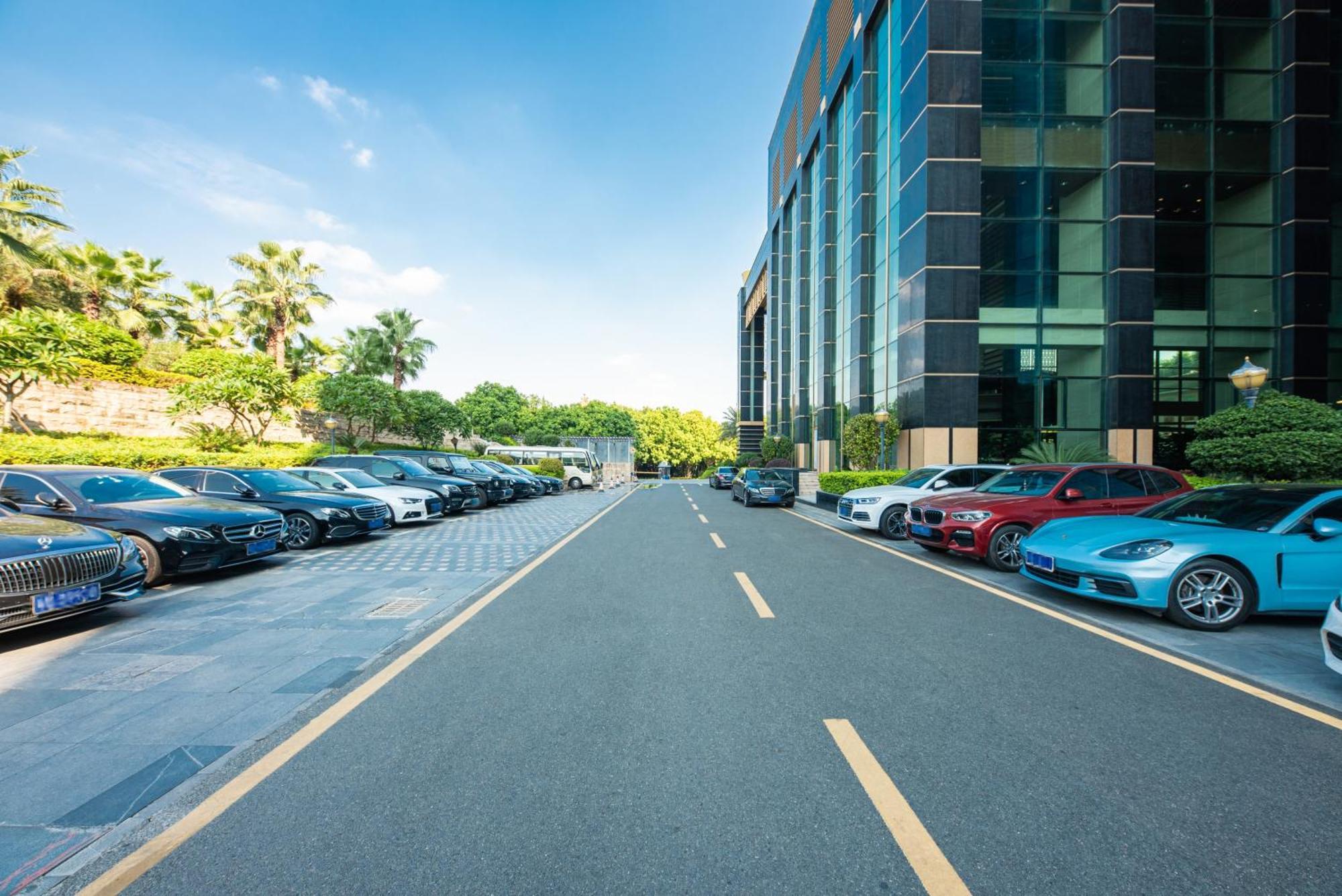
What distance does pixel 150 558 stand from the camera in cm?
698

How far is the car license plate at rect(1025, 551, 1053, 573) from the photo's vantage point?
6.33 metres

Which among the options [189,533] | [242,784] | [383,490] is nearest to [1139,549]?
[242,784]

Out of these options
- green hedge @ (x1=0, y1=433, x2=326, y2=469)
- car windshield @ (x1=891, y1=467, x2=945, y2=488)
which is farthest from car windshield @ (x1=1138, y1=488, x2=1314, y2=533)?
green hedge @ (x1=0, y1=433, x2=326, y2=469)

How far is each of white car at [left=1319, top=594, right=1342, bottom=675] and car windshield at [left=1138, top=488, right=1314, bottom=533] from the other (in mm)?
1925

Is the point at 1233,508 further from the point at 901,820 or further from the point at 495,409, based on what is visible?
the point at 495,409

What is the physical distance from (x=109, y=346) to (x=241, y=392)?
6427mm

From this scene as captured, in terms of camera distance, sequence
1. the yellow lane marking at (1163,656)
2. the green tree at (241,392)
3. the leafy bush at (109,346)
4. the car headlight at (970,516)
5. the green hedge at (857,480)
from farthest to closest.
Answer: the green tree at (241,392) → the leafy bush at (109,346) → the green hedge at (857,480) → the car headlight at (970,516) → the yellow lane marking at (1163,656)

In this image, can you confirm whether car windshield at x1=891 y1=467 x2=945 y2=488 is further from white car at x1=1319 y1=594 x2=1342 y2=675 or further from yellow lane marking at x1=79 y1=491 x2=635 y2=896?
yellow lane marking at x1=79 y1=491 x2=635 y2=896

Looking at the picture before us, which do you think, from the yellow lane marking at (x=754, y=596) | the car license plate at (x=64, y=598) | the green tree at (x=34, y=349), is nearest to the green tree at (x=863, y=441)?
the yellow lane marking at (x=754, y=596)

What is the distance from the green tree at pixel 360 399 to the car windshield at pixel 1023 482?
27.4m

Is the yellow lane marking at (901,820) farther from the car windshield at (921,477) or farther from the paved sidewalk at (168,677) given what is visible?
the car windshield at (921,477)

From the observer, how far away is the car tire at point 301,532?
10156mm

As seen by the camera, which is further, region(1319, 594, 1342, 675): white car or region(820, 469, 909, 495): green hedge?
region(820, 469, 909, 495): green hedge

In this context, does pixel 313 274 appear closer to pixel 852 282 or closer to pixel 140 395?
pixel 140 395
